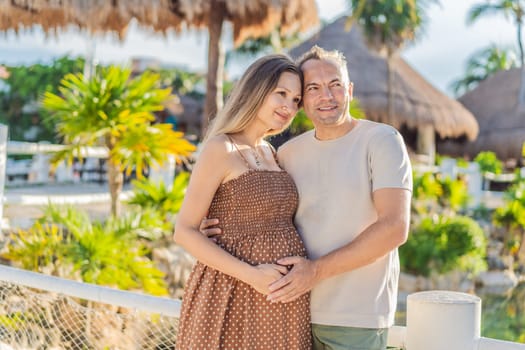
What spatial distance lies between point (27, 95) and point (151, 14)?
16.4 meters

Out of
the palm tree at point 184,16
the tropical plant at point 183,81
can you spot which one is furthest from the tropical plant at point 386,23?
the tropical plant at point 183,81

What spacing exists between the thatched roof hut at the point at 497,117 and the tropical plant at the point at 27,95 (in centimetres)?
1306

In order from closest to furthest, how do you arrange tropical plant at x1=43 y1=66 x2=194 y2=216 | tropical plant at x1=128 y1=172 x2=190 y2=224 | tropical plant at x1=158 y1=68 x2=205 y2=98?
tropical plant at x1=43 y1=66 x2=194 y2=216, tropical plant at x1=128 y1=172 x2=190 y2=224, tropical plant at x1=158 y1=68 x2=205 y2=98

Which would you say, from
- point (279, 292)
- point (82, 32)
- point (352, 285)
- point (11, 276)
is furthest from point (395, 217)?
point (82, 32)

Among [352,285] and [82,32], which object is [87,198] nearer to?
[82,32]

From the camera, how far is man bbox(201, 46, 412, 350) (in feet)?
6.95

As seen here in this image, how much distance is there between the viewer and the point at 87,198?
8.24 m

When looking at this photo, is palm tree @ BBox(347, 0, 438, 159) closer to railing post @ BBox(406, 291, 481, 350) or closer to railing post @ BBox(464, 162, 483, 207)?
railing post @ BBox(464, 162, 483, 207)

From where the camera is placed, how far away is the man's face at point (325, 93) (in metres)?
2.29

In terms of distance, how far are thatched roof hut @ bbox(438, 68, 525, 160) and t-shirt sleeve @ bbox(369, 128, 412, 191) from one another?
24301 mm

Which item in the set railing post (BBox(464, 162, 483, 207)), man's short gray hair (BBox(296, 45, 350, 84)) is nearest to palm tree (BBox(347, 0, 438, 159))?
railing post (BBox(464, 162, 483, 207))

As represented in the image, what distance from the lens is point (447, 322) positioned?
7.29ft

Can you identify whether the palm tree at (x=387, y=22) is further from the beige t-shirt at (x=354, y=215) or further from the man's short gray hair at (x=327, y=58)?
the beige t-shirt at (x=354, y=215)

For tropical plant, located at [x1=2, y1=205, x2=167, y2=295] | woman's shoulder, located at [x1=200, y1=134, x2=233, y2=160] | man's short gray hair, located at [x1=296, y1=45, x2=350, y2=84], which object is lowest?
tropical plant, located at [x1=2, y1=205, x2=167, y2=295]
